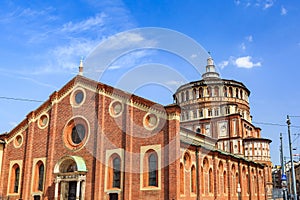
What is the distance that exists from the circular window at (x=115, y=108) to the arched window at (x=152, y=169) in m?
4.79

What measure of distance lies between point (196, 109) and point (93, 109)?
30.1 m

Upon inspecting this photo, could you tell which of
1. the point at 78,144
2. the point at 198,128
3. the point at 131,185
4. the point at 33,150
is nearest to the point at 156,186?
the point at 131,185

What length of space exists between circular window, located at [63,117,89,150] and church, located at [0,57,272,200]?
0.29 feet

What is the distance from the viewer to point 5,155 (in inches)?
1339

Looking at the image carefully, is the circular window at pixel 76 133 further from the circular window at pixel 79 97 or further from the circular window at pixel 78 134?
the circular window at pixel 79 97

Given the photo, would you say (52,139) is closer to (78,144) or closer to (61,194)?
(78,144)

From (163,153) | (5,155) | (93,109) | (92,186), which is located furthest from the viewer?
(5,155)

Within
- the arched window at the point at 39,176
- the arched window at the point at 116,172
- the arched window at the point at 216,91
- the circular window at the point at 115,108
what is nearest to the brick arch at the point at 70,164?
the arched window at the point at 116,172

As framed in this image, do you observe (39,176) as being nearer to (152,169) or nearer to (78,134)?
(78,134)

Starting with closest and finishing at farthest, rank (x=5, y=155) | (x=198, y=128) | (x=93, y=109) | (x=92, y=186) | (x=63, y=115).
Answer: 1. (x=92, y=186)
2. (x=93, y=109)
3. (x=63, y=115)
4. (x=5, y=155)
5. (x=198, y=128)

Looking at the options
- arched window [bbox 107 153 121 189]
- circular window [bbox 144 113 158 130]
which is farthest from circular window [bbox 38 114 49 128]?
circular window [bbox 144 113 158 130]

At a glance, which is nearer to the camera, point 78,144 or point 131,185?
point 131,185

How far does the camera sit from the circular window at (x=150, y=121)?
85.6 ft

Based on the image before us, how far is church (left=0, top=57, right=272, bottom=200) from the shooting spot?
2539cm
